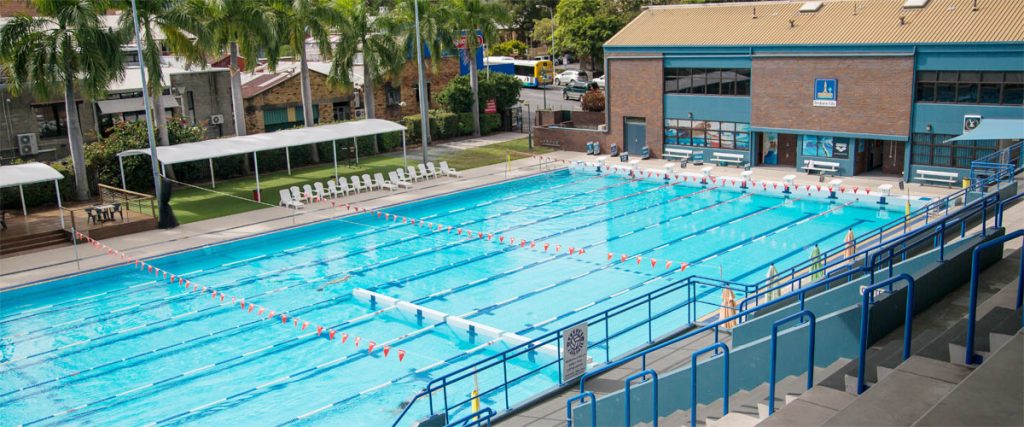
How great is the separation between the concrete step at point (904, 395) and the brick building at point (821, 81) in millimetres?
→ 21965

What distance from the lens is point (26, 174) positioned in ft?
88.5

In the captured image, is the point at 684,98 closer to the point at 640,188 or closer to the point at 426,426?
the point at 640,188

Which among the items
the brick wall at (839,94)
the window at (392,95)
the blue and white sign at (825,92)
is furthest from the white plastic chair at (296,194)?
the blue and white sign at (825,92)

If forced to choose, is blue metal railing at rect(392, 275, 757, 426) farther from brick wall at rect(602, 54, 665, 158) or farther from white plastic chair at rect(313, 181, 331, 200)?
brick wall at rect(602, 54, 665, 158)

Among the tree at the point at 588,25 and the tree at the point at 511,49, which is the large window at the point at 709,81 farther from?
the tree at the point at 511,49

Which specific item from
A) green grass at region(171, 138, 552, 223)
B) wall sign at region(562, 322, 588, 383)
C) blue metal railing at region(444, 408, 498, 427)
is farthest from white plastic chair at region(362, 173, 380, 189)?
blue metal railing at region(444, 408, 498, 427)

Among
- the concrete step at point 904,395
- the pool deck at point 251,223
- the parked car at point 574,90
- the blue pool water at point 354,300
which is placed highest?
the parked car at point 574,90

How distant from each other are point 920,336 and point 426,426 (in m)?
6.13

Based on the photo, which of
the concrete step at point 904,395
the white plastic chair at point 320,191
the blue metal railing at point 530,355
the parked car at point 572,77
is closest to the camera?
the concrete step at point 904,395

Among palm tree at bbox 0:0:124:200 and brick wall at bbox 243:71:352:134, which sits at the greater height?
palm tree at bbox 0:0:124:200

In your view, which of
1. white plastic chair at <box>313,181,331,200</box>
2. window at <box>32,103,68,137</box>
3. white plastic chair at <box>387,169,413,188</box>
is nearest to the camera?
white plastic chair at <box>313,181,331,200</box>

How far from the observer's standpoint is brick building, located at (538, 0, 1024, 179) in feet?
98.3

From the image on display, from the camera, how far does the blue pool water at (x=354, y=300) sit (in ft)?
54.0

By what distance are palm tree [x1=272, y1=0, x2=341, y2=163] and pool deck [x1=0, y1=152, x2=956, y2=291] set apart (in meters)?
7.42
